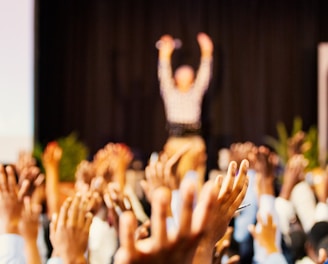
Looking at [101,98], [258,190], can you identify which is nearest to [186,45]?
[101,98]

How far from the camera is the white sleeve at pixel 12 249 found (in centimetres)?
180

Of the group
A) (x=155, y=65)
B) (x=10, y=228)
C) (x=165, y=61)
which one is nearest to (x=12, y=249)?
(x=10, y=228)

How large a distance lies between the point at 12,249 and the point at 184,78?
5.61m

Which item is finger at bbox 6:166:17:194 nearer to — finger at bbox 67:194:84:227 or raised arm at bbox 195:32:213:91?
finger at bbox 67:194:84:227

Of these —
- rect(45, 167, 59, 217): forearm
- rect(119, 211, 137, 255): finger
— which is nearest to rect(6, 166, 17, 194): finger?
rect(45, 167, 59, 217): forearm

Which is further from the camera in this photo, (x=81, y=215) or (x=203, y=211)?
(x=81, y=215)

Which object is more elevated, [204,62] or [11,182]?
[204,62]

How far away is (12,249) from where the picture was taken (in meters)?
1.85

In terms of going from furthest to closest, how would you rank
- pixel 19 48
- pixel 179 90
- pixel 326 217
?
pixel 179 90 → pixel 19 48 → pixel 326 217

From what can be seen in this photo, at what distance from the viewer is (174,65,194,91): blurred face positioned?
7281 mm

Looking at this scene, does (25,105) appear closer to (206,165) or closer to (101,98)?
(101,98)

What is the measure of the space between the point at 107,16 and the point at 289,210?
5597 millimetres

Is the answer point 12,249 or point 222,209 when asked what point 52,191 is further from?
point 222,209

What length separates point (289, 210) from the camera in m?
2.64
